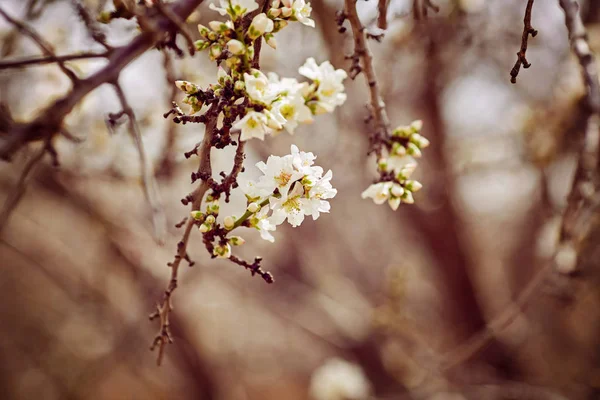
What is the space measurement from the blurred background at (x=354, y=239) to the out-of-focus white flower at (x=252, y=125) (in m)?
0.68

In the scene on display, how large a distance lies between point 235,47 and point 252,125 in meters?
0.15

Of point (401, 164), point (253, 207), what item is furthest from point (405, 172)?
point (253, 207)

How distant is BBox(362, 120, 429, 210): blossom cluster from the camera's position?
967 millimetres

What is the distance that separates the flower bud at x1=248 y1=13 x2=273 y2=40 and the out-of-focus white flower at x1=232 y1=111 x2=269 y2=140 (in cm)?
16

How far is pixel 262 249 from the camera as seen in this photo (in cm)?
424

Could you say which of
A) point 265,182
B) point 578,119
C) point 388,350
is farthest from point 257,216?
point 388,350

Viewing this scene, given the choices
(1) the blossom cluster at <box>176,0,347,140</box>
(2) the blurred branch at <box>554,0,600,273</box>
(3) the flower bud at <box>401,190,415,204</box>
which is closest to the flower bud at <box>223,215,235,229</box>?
(1) the blossom cluster at <box>176,0,347,140</box>

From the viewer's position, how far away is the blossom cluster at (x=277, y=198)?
0.92 m

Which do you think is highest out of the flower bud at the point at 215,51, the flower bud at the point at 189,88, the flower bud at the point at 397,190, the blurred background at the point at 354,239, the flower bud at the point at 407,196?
the blurred background at the point at 354,239

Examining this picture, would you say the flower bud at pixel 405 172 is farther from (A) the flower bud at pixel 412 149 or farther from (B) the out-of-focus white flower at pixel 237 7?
(B) the out-of-focus white flower at pixel 237 7

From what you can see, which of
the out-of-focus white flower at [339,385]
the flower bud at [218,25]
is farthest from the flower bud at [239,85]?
the out-of-focus white flower at [339,385]

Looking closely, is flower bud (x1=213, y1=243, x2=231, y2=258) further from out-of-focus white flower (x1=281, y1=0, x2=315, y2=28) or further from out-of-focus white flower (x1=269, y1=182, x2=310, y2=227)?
out-of-focus white flower (x1=281, y1=0, x2=315, y2=28)

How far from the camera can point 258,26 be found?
2.74 ft

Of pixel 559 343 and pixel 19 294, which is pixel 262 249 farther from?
pixel 19 294
